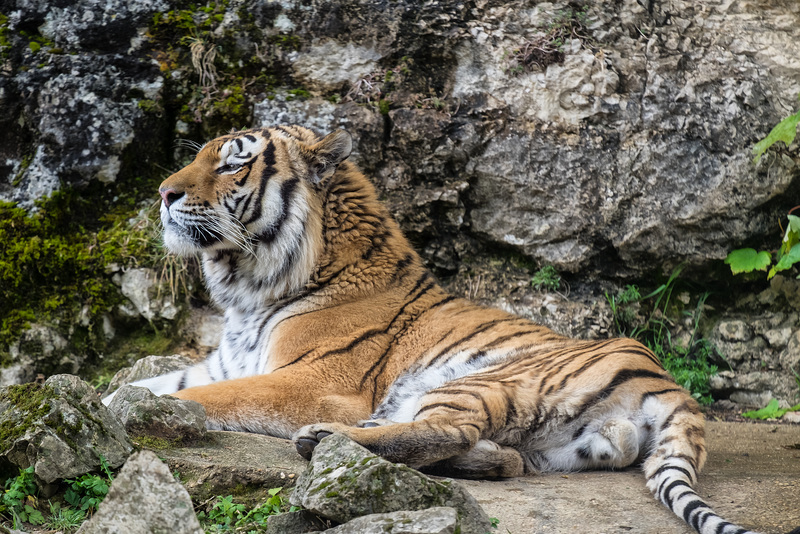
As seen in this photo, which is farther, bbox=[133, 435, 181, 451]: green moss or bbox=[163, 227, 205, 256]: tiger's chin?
bbox=[163, 227, 205, 256]: tiger's chin

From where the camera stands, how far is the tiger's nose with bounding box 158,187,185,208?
4023 mm

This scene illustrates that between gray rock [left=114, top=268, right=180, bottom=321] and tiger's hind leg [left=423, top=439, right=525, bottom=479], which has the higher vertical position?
tiger's hind leg [left=423, top=439, right=525, bottom=479]

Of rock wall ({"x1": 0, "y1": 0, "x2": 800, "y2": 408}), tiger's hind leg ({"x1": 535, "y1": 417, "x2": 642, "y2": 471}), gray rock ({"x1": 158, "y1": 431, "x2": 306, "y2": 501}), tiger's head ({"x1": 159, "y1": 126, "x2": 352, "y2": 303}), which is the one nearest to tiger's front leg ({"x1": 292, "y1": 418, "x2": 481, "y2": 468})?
gray rock ({"x1": 158, "y1": 431, "x2": 306, "y2": 501})

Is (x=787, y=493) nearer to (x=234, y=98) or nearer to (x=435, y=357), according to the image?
(x=435, y=357)

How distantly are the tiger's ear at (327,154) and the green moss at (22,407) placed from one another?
6.82 feet

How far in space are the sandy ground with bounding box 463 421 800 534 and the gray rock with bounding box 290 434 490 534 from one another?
0.24 meters

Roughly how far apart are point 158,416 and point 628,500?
1.90m

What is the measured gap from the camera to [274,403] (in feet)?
11.7

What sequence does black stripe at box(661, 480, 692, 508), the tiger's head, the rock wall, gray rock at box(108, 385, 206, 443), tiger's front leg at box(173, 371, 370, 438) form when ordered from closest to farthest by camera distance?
black stripe at box(661, 480, 692, 508), gray rock at box(108, 385, 206, 443), tiger's front leg at box(173, 371, 370, 438), the tiger's head, the rock wall

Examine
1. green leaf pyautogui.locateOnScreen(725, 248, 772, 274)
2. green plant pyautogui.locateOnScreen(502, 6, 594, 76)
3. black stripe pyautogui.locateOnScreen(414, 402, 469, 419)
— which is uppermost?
green plant pyautogui.locateOnScreen(502, 6, 594, 76)

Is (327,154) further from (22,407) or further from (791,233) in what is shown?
(791,233)

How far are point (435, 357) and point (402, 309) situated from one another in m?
0.38

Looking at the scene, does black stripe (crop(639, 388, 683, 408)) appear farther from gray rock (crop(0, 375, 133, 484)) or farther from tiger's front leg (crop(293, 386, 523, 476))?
gray rock (crop(0, 375, 133, 484))

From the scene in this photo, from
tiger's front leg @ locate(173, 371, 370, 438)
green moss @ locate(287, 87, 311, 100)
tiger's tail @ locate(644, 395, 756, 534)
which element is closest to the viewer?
tiger's tail @ locate(644, 395, 756, 534)
